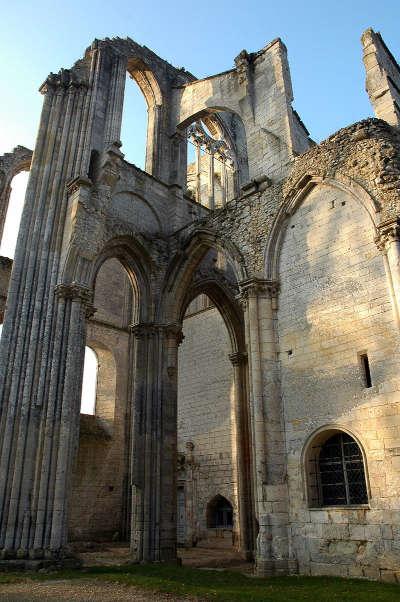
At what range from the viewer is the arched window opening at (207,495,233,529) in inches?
579

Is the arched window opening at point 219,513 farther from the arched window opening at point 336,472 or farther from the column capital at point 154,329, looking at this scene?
the arched window opening at point 336,472

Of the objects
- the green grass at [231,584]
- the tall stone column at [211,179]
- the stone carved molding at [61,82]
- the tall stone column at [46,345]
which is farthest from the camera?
the tall stone column at [211,179]

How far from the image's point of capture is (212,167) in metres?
18.3

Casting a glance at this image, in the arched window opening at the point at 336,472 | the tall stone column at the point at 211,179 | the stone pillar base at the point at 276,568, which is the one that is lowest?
the stone pillar base at the point at 276,568

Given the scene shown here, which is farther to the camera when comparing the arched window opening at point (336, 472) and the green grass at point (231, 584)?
the arched window opening at point (336, 472)

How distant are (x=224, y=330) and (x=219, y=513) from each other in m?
5.55

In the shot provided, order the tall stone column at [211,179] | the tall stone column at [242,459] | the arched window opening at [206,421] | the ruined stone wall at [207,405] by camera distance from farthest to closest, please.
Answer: the tall stone column at [211,179], the ruined stone wall at [207,405], the arched window opening at [206,421], the tall stone column at [242,459]

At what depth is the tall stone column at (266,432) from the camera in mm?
7852

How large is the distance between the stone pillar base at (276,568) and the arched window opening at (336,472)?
0.95 m

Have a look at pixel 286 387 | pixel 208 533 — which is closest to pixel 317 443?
pixel 286 387

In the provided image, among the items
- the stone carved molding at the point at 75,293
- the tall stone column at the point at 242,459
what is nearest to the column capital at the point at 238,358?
the tall stone column at the point at 242,459

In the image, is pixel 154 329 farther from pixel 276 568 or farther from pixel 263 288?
pixel 276 568

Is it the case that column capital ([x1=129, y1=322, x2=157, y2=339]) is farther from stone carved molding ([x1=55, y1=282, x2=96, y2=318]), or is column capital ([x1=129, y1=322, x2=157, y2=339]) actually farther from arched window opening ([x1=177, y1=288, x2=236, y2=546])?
arched window opening ([x1=177, y1=288, x2=236, y2=546])

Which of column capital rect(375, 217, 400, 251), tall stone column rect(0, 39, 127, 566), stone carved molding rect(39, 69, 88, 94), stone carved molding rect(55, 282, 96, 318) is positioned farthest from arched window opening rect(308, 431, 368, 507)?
stone carved molding rect(39, 69, 88, 94)
